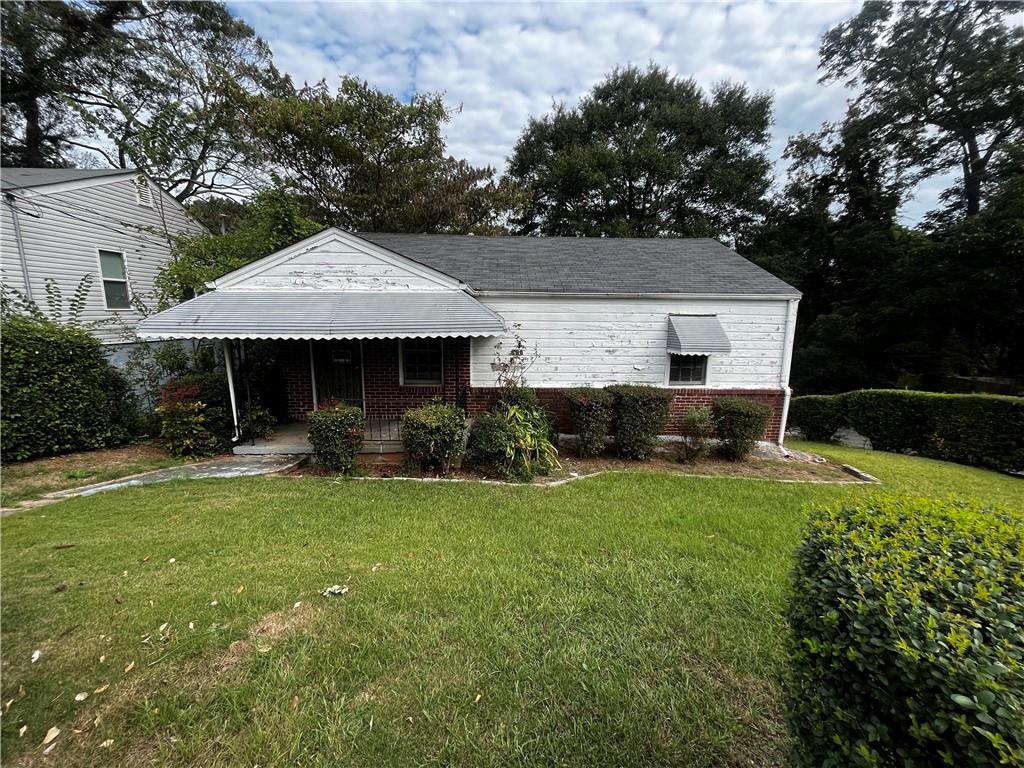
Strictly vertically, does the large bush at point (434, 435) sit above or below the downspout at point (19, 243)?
below

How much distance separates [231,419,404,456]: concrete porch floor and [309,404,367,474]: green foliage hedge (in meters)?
0.51

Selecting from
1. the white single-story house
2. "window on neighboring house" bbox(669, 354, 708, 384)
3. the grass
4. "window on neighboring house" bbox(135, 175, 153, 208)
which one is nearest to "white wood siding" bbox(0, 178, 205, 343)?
"window on neighboring house" bbox(135, 175, 153, 208)

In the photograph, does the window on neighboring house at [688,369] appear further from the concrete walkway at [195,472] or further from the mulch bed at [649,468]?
the concrete walkway at [195,472]

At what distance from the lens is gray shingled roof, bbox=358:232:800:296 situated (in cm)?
976

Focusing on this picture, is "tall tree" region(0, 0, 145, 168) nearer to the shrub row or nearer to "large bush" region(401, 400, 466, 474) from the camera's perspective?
"large bush" region(401, 400, 466, 474)

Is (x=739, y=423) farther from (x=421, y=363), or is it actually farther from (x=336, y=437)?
(x=336, y=437)

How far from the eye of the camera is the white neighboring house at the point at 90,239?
10539mm

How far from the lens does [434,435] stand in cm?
684

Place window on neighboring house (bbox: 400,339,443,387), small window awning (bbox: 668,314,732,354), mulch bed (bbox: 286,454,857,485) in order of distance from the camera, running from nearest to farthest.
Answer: mulch bed (bbox: 286,454,857,485) → small window awning (bbox: 668,314,732,354) → window on neighboring house (bbox: 400,339,443,387)

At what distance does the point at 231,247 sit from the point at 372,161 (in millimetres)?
8841

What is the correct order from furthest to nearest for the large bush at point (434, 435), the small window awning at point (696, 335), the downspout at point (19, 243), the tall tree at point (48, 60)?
the tall tree at point (48, 60)
the downspout at point (19, 243)
the small window awning at point (696, 335)
the large bush at point (434, 435)

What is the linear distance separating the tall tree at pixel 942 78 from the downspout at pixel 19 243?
3444 cm

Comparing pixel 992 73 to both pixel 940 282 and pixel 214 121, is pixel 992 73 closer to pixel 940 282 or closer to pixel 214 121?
pixel 940 282

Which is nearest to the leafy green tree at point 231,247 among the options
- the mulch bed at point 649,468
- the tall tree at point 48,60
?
the mulch bed at point 649,468
